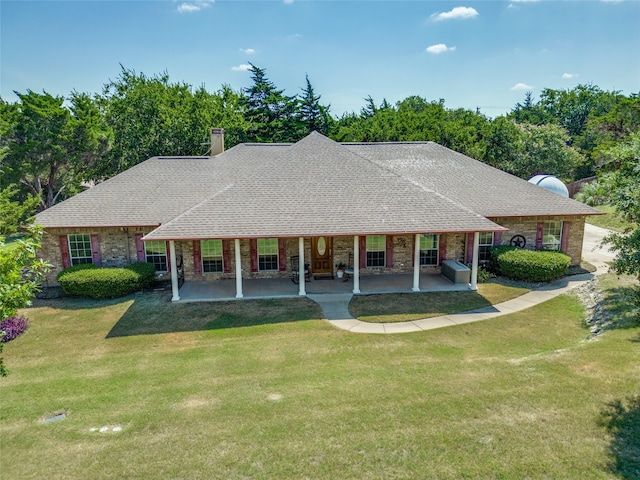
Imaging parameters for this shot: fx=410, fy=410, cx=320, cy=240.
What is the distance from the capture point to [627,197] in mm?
8070

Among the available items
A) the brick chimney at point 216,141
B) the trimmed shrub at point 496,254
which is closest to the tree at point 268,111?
the brick chimney at point 216,141

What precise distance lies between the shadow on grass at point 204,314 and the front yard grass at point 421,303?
5.66ft

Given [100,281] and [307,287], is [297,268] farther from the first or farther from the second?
[100,281]

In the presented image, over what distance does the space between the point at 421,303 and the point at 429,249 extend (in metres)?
4.18

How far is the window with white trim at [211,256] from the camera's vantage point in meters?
17.3

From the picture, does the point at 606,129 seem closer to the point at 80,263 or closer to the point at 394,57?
the point at 394,57

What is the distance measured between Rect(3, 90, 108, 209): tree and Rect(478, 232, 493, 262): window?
2654 centimetres

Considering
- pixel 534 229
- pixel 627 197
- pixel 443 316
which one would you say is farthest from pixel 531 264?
pixel 627 197

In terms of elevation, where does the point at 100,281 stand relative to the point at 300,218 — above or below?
below

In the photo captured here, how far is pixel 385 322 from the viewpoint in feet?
42.8

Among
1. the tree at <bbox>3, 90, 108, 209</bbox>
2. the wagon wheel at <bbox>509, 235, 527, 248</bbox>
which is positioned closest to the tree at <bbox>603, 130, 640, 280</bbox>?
the wagon wheel at <bbox>509, 235, 527, 248</bbox>

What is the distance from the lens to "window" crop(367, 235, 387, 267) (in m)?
17.7

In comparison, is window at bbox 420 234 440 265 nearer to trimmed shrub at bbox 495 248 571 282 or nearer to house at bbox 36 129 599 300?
house at bbox 36 129 599 300

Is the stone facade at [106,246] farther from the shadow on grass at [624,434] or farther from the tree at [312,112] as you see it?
the tree at [312,112]
